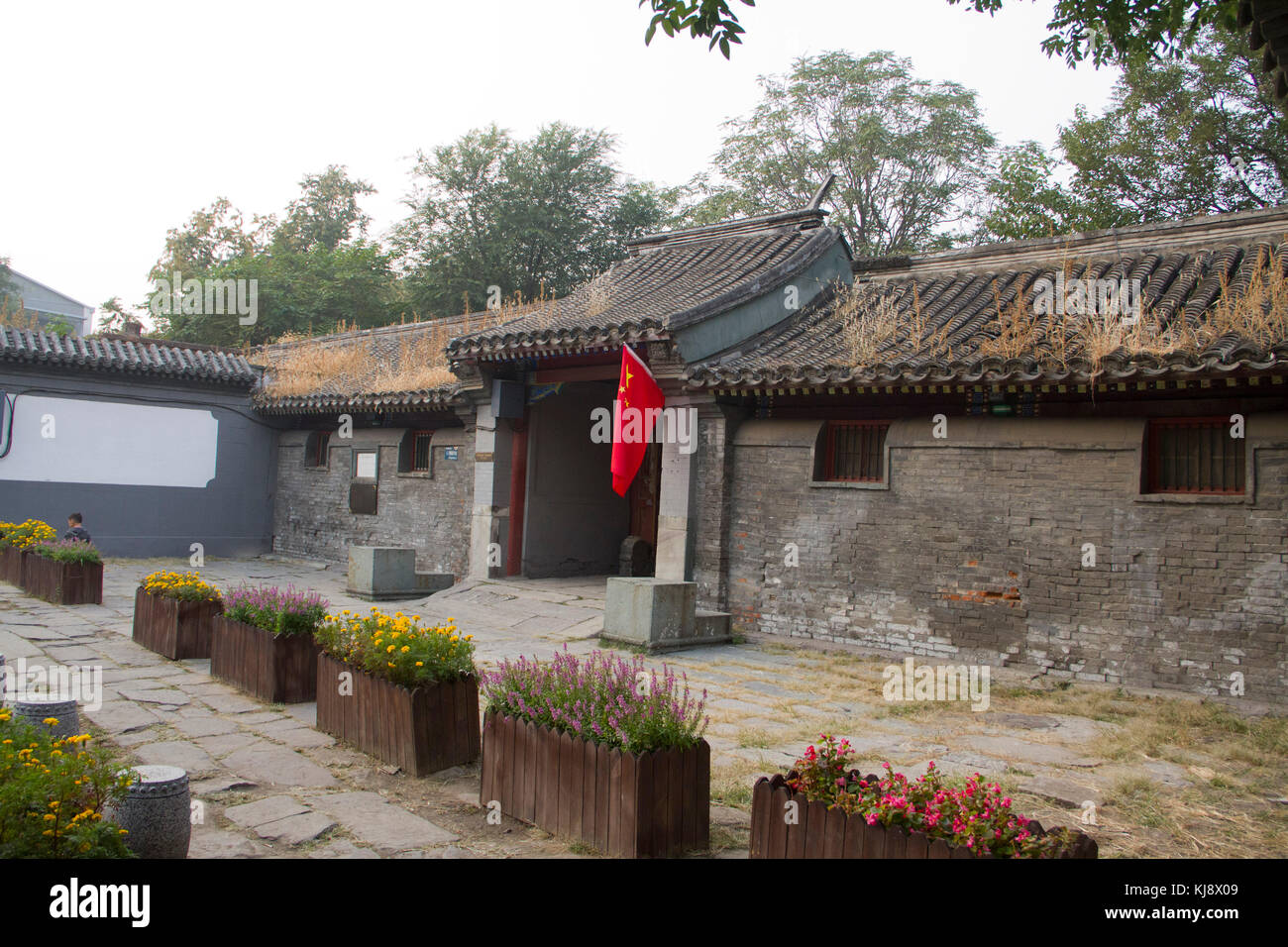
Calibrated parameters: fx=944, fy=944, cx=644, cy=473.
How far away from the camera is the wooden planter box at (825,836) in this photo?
3.14 m

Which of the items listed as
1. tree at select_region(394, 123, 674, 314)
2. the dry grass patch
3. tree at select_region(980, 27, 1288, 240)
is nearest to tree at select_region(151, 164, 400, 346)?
tree at select_region(394, 123, 674, 314)

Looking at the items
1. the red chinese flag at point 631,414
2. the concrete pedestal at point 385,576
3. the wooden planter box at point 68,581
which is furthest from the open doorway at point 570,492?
the wooden planter box at point 68,581

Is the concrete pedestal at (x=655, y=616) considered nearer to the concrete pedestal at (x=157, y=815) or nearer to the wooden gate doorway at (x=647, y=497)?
the wooden gate doorway at (x=647, y=497)

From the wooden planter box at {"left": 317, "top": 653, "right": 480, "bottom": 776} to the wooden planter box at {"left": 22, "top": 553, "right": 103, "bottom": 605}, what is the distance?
22.6ft

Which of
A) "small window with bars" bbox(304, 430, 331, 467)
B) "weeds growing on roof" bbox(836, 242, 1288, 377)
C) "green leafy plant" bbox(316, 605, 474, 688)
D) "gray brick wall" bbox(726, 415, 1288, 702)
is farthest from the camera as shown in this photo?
"small window with bars" bbox(304, 430, 331, 467)

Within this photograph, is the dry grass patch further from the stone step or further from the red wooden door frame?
the stone step

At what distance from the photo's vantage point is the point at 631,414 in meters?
10.5

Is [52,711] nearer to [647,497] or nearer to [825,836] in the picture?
[825,836]

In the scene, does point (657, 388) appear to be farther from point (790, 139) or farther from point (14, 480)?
point (790, 139)

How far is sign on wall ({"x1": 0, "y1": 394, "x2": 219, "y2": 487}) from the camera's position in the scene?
15820 mm

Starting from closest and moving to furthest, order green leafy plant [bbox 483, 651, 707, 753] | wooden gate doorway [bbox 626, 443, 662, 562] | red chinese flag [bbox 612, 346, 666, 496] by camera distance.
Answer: green leafy plant [bbox 483, 651, 707, 753], red chinese flag [bbox 612, 346, 666, 496], wooden gate doorway [bbox 626, 443, 662, 562]

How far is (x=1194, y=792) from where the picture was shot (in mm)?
5320

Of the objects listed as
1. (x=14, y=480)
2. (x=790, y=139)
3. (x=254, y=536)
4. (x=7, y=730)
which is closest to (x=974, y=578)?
(x=7, y=730)

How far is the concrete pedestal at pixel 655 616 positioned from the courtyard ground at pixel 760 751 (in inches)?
11.7
